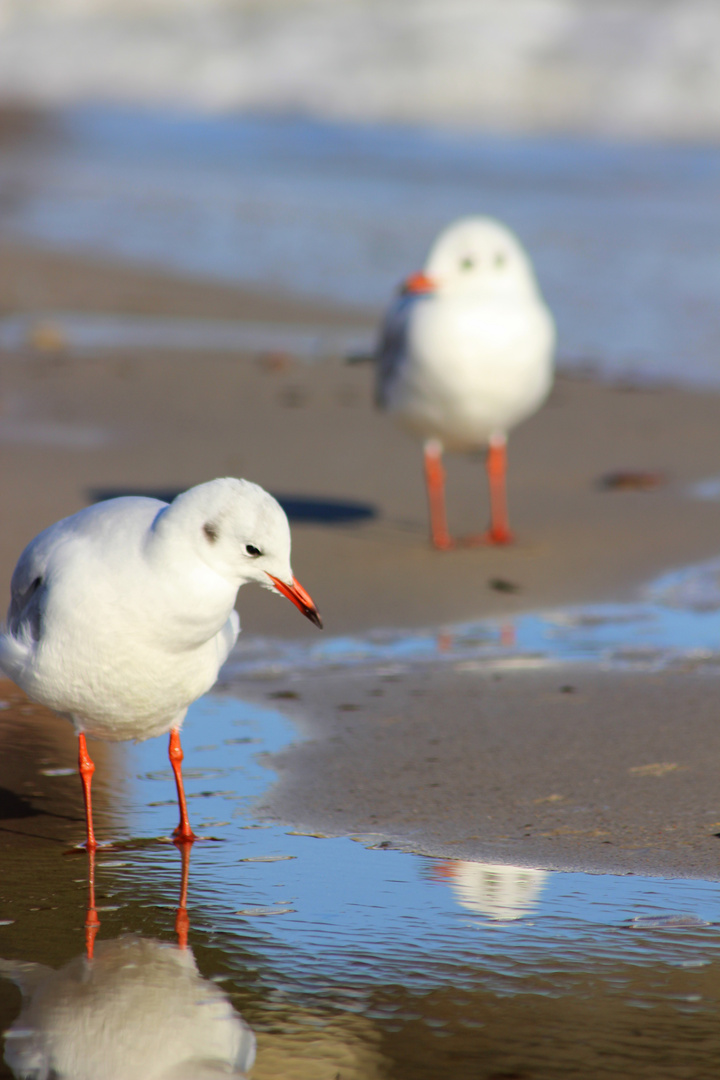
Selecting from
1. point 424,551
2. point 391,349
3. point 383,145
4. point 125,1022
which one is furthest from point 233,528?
point 383,145

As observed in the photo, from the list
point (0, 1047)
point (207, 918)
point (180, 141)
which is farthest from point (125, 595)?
point (180, 141)

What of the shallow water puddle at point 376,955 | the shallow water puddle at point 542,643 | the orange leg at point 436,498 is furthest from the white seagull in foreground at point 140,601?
the orange leg at point 436,498

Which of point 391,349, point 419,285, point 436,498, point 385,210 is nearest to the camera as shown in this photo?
point 419,285

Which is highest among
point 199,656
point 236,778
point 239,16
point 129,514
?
point 239,16

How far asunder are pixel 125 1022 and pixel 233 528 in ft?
3.10

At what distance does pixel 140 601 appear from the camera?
10.2ft

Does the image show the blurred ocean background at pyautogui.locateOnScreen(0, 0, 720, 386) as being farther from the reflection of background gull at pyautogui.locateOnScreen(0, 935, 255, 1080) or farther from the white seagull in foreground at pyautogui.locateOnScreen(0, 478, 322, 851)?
the reflection of background gull at pyautogui.locateOnScreen(0, 935, 255, 1080)

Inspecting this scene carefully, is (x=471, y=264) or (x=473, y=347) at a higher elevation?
(x=471, y=264)

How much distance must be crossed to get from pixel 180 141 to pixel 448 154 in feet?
13.6

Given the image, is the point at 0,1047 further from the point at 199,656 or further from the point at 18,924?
the point at 199,656

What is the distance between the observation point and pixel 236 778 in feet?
12.3

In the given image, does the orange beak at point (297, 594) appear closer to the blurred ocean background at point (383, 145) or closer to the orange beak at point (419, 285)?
the orange beak at point (419, 285)

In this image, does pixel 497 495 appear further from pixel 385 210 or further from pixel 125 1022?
pixel 385 210

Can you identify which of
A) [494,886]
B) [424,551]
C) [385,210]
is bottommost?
[424,551]
